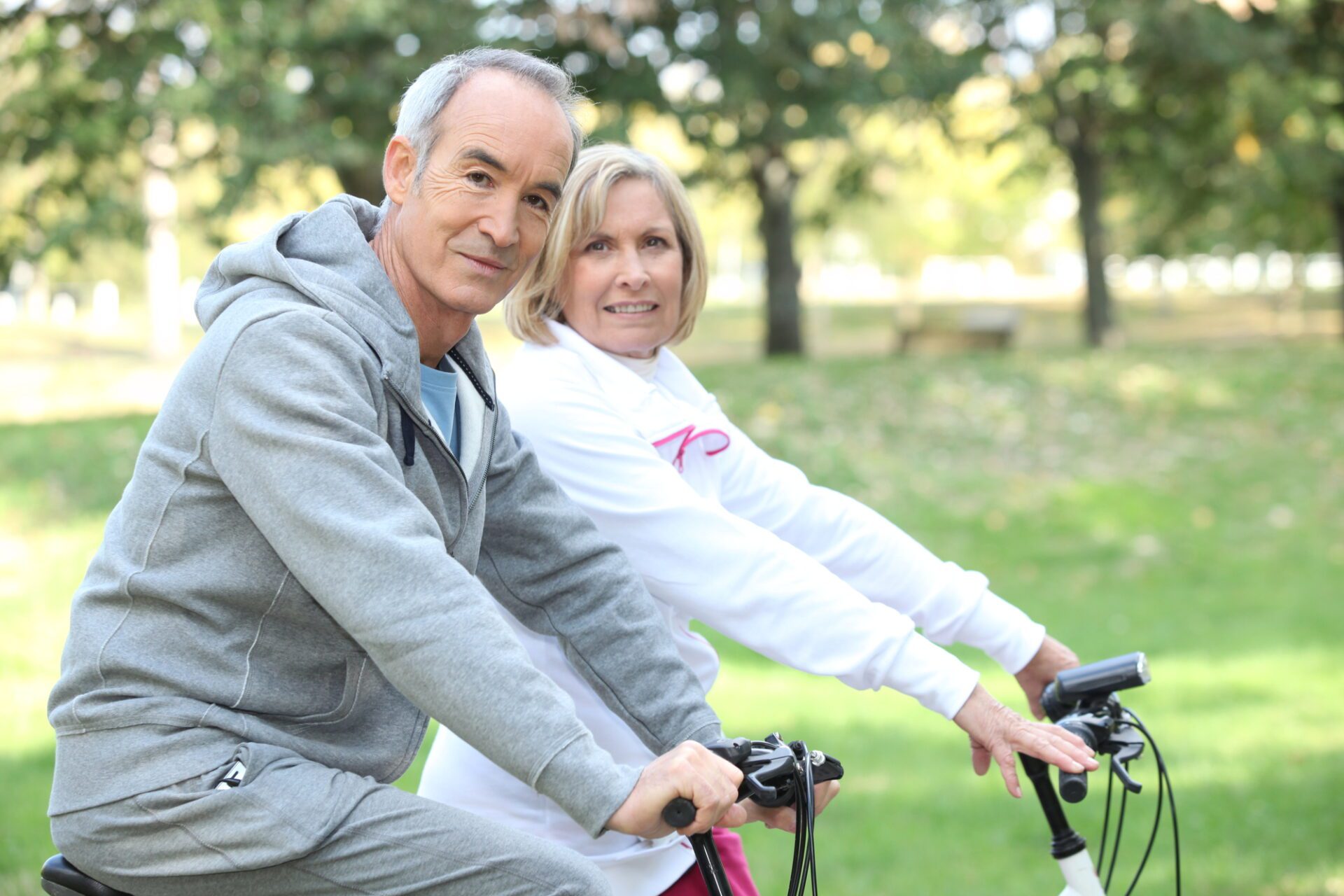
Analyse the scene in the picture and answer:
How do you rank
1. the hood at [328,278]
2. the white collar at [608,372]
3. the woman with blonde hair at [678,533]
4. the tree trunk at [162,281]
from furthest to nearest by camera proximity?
the tree trunk at [162,281]
the white collar at [608,372]
the woman with blonde hair at [678,533]
the hood at [328,278]

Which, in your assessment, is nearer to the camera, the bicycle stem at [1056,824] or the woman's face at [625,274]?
the bicycle stem at [1056,824]

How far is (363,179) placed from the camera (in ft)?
54.2

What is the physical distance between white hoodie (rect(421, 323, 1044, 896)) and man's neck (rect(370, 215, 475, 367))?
0.51 meters

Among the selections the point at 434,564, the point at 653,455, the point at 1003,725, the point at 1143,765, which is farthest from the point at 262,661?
the point at 1143,765

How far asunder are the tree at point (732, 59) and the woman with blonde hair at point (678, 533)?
14.7 metres

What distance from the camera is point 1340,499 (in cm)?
1377

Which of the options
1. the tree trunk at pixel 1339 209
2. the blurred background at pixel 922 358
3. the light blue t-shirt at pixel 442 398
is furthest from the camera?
the tree trunk at pixel 1339 209

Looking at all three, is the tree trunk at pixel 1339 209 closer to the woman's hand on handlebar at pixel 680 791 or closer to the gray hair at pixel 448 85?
the gray hair at pixel 448 85

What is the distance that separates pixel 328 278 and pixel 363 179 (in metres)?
15.0

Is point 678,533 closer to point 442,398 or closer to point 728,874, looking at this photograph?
point 442,398

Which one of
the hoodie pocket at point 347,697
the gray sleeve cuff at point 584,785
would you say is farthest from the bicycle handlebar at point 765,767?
the hoodie pocket at point 347,697

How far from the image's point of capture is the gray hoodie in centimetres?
191

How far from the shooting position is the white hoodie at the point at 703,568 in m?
2.62

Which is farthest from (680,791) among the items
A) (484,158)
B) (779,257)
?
(779,257)
